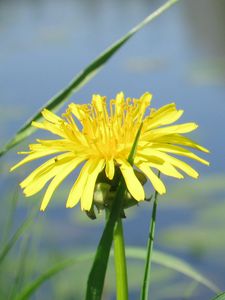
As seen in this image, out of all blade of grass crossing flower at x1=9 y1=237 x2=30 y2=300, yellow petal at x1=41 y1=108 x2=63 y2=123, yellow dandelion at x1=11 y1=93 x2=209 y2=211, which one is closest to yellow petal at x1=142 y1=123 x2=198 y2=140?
yellow dandelion at x1=11 y1=93 x2=209 y2=211

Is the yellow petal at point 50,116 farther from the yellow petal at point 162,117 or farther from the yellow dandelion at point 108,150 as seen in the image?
the yellow petal at point 162,117

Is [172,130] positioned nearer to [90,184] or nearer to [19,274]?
[90,184]

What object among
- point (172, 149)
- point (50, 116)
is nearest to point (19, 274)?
point (50, 116)

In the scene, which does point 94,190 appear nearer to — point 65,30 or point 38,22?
point 65,30

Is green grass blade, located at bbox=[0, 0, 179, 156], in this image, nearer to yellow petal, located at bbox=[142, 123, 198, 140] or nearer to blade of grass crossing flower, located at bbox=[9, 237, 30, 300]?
yellow petal, located at bbox=[142, 123, 198, 140]

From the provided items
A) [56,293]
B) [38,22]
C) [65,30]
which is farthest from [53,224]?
[38,22]

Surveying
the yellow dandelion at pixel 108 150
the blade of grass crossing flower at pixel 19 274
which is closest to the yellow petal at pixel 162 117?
the yellow dandelion at pixel 108 150

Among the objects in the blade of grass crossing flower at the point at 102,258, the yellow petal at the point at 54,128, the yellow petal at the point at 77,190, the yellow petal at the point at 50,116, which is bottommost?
the blade of grass crossing flower at the point at 102,258
